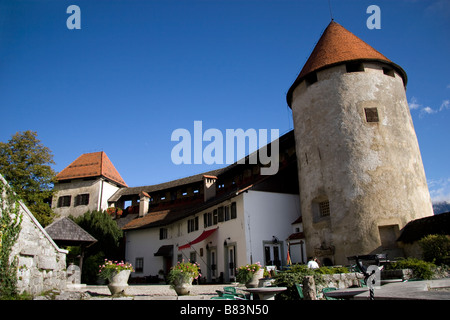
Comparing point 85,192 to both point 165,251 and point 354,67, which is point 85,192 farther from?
point 354,67

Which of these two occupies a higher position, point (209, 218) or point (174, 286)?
point (209, 218)

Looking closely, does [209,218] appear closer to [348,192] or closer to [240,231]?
[240,231]

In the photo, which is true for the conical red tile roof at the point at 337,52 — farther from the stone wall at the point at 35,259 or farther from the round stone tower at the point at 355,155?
the stone wall at the point at 35,259

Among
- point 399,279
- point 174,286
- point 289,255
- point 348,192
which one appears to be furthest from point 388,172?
point 174,286

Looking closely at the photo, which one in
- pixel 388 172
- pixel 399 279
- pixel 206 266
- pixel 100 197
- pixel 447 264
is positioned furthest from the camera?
pixel 100 197

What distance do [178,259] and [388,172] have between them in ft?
64.4

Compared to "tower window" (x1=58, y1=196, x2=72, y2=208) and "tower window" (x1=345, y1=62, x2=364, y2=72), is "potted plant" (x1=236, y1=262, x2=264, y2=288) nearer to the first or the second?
"tower window" (x1=345, y1=62, x2=364, y2=72)

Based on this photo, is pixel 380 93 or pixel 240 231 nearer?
pixel 380 93

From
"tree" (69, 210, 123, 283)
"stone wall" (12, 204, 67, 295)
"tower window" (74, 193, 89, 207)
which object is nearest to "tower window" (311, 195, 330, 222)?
"stone wall" (12, 204, 67, 295)

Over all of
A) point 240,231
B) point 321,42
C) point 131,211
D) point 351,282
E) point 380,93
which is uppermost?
point 321,42

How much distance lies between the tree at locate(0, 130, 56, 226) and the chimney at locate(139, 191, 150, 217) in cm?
886

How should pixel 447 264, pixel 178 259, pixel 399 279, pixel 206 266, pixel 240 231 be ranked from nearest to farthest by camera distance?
pixel 399 279, pixel 447 264, pixel 240 231, pixel 206 266, pixel 178 259

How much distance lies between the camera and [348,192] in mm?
19672

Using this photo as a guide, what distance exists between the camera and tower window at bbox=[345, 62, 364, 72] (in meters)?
22.0
